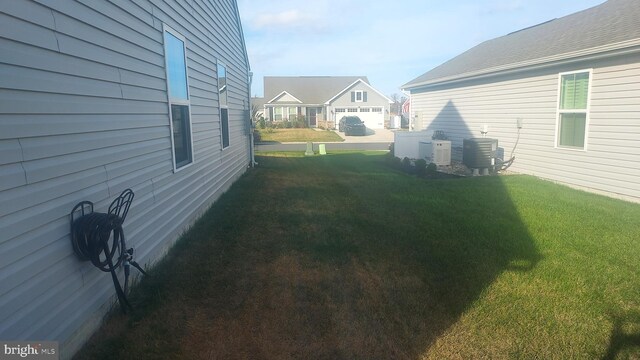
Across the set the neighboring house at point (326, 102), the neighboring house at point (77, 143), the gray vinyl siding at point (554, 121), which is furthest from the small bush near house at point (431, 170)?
the neighboring house at point (326, 102)

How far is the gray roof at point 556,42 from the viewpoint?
8.72 meters

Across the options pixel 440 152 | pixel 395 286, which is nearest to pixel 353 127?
pixel 440 152

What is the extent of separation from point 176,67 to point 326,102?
41285 millimetres

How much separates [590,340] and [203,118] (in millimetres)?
6409

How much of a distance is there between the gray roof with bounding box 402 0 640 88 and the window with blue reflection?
7874 mm

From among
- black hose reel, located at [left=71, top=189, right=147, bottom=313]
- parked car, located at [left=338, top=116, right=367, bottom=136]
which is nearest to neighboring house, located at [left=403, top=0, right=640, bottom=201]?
black hose reel, located at [left=71, top=189, right=147, bottom=313]

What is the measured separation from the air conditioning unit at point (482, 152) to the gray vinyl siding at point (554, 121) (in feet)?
1.77

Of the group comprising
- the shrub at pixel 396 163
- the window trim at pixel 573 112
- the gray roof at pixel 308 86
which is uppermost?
the gray roof at pixel 308 86

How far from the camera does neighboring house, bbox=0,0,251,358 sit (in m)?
2.47

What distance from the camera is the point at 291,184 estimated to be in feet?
35.1

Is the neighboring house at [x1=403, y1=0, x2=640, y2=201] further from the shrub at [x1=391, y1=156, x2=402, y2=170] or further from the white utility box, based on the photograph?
the shrub at [x1=391, y1=156, x2=402, y2=170]

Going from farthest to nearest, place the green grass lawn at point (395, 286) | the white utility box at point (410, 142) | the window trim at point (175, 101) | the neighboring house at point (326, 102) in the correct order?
the neighboring house at point (326, 102) → the white utility box at point (410, 142) → the window trim at point (175, 101) → the green grass lawn at point (395, 286)

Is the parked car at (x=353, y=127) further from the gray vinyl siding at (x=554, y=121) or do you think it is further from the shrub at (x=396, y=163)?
the shrub at (x=396, y=163)

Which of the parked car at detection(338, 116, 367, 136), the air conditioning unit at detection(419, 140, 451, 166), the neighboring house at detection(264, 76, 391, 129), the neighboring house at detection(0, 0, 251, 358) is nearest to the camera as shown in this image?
the neighboring house at detection(0, 0, 251, 358)
